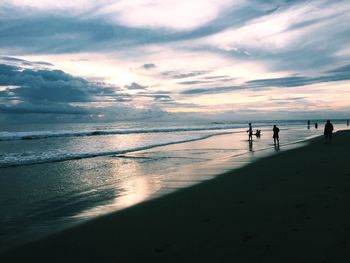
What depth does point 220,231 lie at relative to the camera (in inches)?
222

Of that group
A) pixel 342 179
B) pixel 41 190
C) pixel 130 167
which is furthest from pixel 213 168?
pixel 41 190

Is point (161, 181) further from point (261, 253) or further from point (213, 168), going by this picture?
point (261, 253)

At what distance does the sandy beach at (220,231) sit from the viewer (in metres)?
4.71

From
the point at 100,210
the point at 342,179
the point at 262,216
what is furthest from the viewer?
the point at 342,179

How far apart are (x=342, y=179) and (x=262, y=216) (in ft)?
14.7

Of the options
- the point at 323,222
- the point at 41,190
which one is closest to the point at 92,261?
the point at 323,222

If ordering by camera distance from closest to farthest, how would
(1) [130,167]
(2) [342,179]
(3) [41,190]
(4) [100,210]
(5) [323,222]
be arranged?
(5) [323,222] → (4) [100,210] → (2) [342,179] → (3) [41,190] → (1) [130,167]

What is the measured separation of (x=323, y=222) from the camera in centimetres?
562

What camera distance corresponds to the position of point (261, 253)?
464 centimetres

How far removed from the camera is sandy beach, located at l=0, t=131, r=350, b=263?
4711 millimetres

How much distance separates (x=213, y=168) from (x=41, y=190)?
7334 millimetres

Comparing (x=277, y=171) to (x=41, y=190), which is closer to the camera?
(x=41, y=190)

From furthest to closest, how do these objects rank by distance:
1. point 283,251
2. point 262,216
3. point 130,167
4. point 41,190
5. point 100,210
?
point 130,167 < point 41,190 < point 100,210 < point 262,216 < point 283,251

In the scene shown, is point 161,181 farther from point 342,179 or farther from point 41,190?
point 342,179
